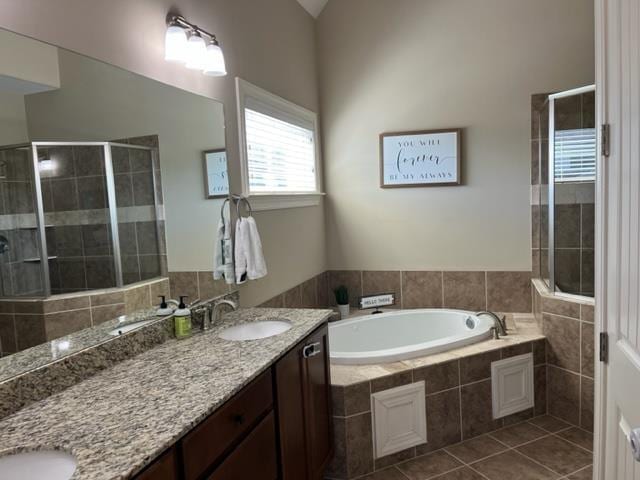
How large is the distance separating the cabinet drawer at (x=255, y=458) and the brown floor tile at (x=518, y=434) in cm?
167

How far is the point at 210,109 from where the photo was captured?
2377 mm

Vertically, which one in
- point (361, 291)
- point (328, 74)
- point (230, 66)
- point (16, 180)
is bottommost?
point (361, 291)

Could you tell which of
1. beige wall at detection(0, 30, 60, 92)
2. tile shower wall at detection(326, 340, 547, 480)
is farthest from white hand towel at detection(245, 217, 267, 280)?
beige wall at detection(0, 30, 60, 92)

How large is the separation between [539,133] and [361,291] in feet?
5.99

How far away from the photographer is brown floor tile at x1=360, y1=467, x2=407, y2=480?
2.50 meters

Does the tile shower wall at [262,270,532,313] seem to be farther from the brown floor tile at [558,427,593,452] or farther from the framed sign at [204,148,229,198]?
the framed sign at [204,148,229,198]

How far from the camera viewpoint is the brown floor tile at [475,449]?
264 cm

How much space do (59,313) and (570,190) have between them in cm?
314

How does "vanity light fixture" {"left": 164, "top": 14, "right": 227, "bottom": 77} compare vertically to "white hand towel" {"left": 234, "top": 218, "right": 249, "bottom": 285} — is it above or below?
above

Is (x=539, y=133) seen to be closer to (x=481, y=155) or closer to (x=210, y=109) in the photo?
(x=481, y=155)

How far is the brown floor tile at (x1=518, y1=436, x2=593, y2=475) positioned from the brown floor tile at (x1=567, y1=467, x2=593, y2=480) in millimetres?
29

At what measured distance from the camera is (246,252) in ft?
8.00

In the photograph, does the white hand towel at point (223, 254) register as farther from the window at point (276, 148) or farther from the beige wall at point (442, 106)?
the beige wall at point (442, 106)

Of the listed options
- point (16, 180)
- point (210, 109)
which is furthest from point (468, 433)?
point (16, 180)
